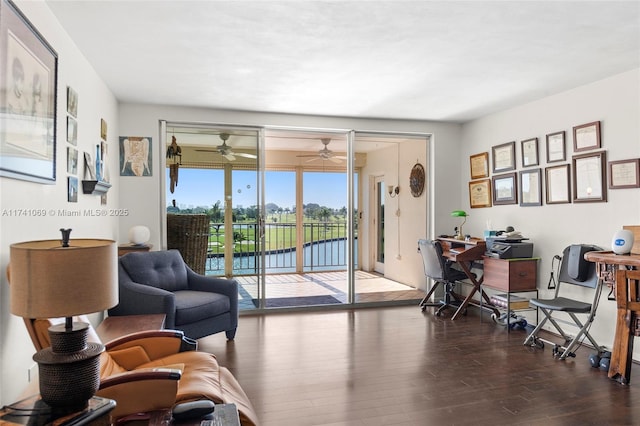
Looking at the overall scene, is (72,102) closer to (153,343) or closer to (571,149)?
(153,343)

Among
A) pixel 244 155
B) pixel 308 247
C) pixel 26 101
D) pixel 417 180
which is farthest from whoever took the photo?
pixel 308 247

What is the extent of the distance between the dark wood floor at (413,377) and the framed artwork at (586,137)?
76.2 inches

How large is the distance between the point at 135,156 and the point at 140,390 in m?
3.56

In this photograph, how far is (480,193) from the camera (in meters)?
5.53

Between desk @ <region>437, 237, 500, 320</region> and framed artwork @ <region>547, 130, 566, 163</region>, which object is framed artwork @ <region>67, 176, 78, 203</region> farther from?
framed artwork @ <region>547, 130, 566, 163</region>

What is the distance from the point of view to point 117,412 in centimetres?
179

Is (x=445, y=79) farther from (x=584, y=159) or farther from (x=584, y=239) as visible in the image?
(x=584, y=239)

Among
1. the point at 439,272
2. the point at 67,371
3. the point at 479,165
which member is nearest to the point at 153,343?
the point at 67,371

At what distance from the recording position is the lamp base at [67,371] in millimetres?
1559

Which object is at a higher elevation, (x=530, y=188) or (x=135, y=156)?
(x=135, y=156)

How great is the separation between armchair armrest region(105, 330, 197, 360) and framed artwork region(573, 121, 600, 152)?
398 centimetres

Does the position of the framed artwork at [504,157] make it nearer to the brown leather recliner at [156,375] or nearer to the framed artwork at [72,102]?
the brown leather recliner at [156,375]

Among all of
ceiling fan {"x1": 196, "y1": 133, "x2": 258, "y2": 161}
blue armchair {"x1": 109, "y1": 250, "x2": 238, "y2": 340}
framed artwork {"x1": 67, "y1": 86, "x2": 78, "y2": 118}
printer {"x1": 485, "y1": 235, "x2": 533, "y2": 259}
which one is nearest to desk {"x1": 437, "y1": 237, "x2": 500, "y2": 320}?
printer {"x1": 485, "y1": 235, "x2": 533, "y2": 259}

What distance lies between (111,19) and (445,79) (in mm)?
2791
